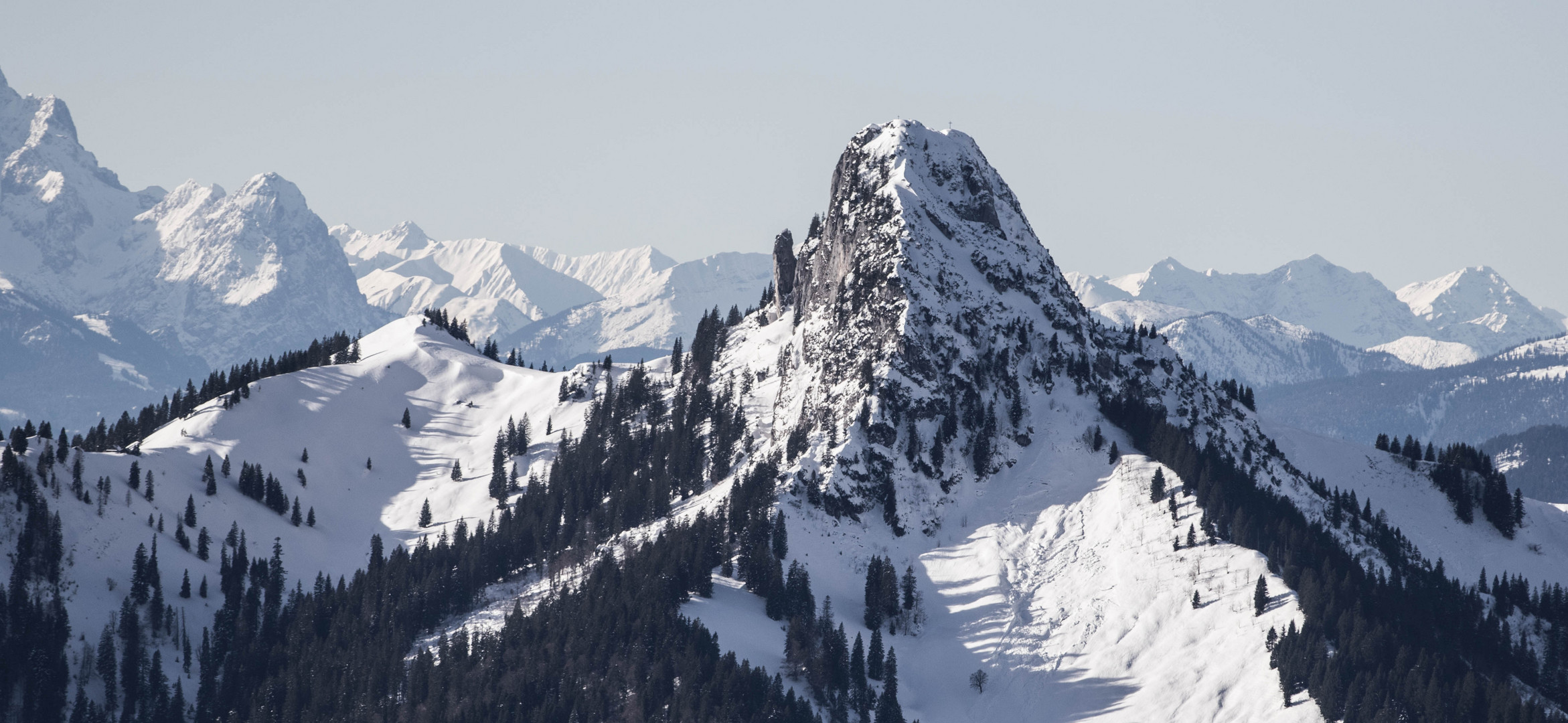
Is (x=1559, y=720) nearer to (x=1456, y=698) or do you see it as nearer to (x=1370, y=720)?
(x=1456, y=698)

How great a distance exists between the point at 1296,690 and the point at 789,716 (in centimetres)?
6308

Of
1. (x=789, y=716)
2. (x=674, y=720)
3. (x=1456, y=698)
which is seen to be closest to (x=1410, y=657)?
(x=1456, y=698)

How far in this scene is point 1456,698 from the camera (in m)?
192

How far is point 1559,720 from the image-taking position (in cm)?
19700

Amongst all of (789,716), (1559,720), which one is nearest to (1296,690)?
(1559,720)

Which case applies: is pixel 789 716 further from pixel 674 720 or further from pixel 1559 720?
pixel 1559 720

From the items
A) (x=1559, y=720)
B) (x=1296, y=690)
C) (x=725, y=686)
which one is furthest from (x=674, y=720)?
(x=1559, y=720)

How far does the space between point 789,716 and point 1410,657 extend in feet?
256

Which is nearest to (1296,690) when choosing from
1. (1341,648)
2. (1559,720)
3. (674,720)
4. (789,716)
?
(1341,648)

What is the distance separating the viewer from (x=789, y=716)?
7790 inches

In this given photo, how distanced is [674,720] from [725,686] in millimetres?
7568

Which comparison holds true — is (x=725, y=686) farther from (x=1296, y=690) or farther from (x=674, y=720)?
(x=1296, y=690)

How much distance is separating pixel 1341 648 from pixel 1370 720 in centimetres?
1276

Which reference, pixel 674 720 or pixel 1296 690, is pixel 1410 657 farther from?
pixel 674 720
